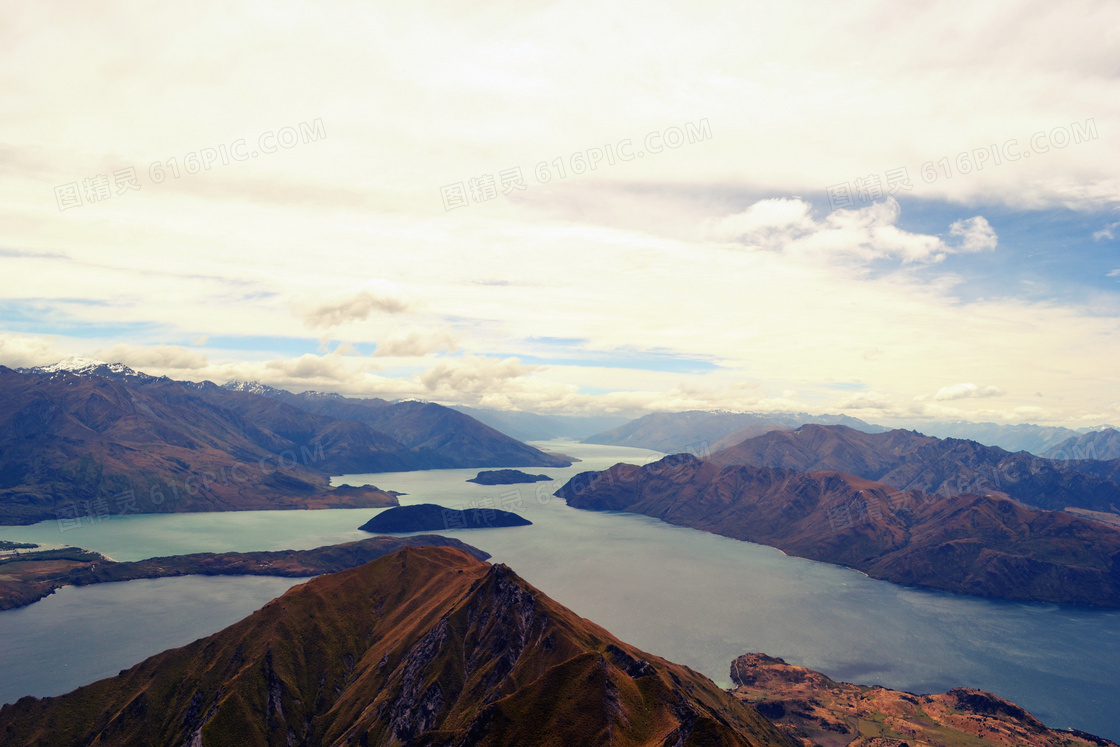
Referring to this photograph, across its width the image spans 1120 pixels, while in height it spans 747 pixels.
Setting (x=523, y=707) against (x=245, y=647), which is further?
(x=245, y=647)

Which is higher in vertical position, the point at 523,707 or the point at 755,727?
the point at 523,707

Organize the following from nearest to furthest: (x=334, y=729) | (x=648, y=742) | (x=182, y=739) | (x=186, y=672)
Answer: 1. (x=648, y=742)
2. (x=182, y=739)
3. (x=334, y=729)
4. (x=186, y=672)

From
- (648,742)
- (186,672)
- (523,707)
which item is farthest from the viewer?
(186,672)

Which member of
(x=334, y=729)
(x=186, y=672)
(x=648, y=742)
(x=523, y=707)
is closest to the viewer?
(x=648, y=742)

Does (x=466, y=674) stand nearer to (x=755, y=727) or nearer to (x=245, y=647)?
(x=245, y=647)

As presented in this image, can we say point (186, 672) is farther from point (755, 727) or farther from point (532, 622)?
point (755, 727)

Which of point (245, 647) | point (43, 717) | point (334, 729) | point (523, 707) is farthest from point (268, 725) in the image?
point (523, 707)

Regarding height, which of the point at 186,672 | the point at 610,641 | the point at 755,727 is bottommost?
the point at 755,727

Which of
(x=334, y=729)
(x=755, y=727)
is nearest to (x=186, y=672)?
(x=334, y=729)

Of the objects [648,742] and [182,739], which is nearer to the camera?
[648,742]
